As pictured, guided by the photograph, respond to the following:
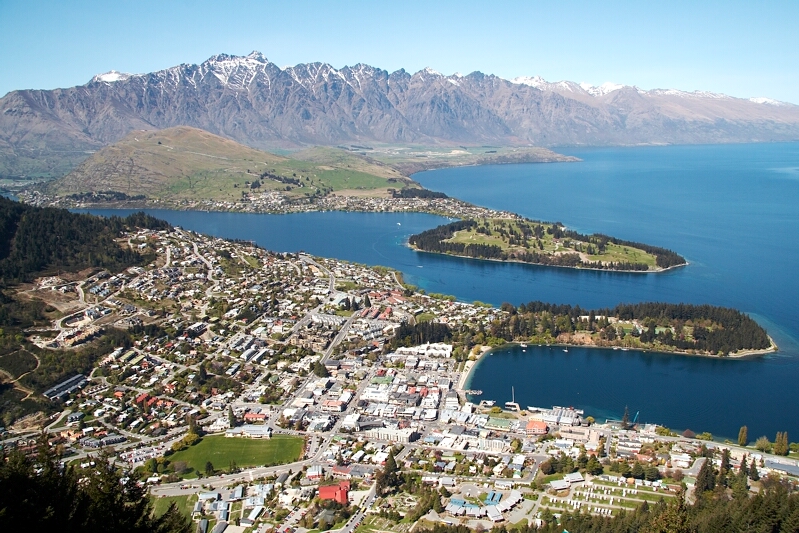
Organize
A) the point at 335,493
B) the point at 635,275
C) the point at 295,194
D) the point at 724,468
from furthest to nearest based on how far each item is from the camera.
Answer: the point at 295,194 → the point at 635,275 → the point at 724,468 → the point at 335,493

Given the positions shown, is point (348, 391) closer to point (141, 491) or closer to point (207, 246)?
point (141, 491)

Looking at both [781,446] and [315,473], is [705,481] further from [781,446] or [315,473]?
[315,473]

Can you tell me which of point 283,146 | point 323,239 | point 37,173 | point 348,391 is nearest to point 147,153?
point 37,173

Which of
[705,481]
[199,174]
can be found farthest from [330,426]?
[199,174]

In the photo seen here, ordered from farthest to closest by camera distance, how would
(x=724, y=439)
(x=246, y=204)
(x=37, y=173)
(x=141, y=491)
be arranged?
1. (x=37, y=173)
2. (x=246, y=204)
3. (x=724, y=439)
4. (x=141, y=491)

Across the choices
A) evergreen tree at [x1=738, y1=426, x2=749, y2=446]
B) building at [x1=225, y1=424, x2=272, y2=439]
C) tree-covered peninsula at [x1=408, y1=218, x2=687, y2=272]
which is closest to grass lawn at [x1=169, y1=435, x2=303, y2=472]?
building at [x1=225, y1=424, x2=272, y2=439]
